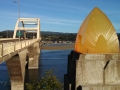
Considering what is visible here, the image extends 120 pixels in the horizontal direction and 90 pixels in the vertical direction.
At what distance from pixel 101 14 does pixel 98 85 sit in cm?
224

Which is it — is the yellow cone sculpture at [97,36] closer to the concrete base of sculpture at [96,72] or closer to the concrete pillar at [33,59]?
the concrete base of sculpture at [96,72]

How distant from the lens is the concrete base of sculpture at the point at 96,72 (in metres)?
4.84

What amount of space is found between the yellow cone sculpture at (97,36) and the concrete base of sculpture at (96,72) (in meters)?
0.58

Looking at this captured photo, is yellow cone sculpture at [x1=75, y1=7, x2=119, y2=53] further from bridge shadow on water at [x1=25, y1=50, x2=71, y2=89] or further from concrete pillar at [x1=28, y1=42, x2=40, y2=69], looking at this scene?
concrete pillar at [x1=28, y1=42, x2=40, y2=69]

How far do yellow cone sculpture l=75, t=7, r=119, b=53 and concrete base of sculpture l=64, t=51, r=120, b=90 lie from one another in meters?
0.58

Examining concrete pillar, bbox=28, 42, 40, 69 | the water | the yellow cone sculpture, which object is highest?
the yellow cone sculpture

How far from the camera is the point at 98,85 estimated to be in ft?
16.0

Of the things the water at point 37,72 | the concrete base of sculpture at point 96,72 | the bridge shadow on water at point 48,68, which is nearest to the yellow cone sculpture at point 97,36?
the concrete base of sculpture at point 96,72

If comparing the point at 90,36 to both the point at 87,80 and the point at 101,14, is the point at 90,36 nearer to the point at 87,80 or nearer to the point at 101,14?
the point at 101,14

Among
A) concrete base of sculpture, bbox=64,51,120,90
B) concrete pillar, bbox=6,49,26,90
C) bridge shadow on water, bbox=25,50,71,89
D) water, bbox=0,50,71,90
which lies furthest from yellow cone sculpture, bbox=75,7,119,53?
water, bbox=0,50,71,90

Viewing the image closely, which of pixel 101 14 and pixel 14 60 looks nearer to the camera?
pixel 101 14

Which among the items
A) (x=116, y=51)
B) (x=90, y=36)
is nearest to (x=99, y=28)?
(x=90, y=36)

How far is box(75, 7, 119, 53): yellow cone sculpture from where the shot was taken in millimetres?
5469

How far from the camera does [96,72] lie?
16.1 ft
